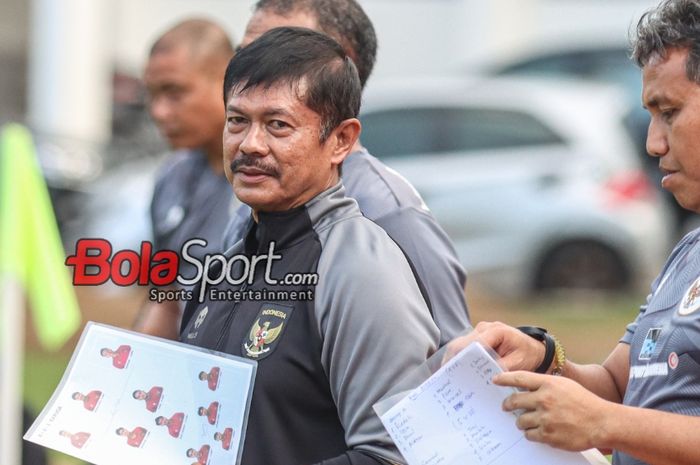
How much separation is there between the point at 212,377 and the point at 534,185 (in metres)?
8.58

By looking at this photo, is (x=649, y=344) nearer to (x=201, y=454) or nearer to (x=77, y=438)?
(x=201, y=454)

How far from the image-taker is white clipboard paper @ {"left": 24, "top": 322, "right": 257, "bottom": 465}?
2684 mm

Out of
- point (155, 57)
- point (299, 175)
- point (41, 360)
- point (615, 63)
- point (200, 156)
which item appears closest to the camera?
point (299, 175)

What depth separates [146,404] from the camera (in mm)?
2770

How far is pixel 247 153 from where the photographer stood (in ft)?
9.49

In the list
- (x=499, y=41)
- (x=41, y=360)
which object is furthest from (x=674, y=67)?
(x=499, y=41)

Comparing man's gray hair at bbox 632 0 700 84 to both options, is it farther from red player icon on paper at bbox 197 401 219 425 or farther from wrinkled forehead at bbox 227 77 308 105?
red player icon on paper at bbox 197 401 219 425

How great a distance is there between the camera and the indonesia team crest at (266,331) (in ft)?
8.93

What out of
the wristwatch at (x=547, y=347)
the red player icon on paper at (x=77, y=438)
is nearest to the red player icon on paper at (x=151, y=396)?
the red player icon on paper at (x=77, y=438)

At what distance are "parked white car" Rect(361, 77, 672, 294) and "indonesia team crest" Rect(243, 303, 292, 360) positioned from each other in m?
8.21

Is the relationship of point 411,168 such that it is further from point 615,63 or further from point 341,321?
point 341,321

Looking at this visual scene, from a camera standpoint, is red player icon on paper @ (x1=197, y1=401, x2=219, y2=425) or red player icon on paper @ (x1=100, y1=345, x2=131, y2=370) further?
red player icon on paper @ (x1=100, y1=345, x2=131, y2=370)

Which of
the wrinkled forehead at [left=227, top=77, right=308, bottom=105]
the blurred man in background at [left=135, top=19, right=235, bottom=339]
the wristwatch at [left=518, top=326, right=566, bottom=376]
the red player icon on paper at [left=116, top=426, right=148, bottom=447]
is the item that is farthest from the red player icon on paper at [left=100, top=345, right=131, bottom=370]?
the blurred man in background at [left=135, top=19, right=235, bottom=339]

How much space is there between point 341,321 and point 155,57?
2.61 meters
